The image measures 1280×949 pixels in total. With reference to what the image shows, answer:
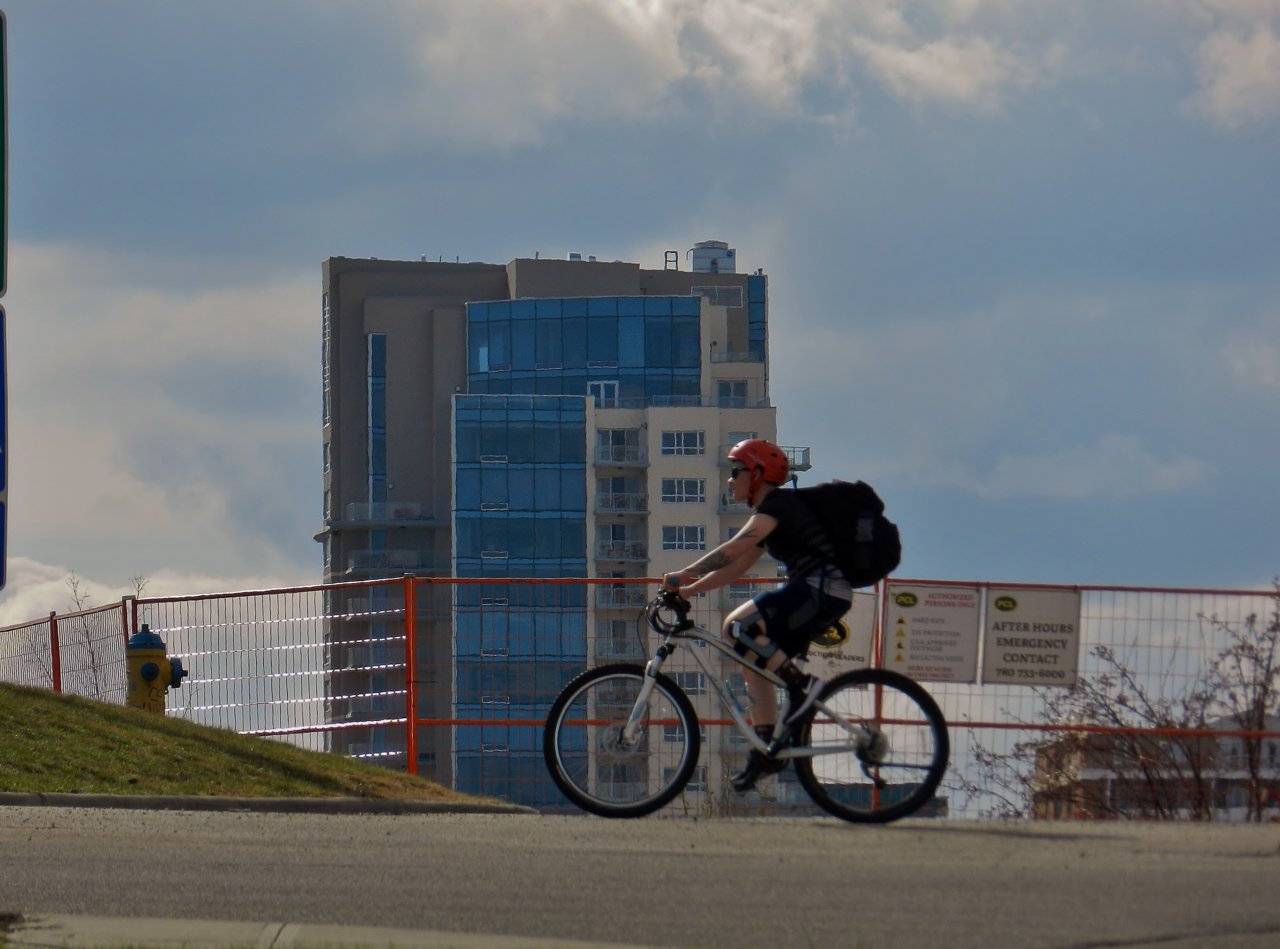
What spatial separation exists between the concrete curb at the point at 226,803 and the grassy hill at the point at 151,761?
576mm

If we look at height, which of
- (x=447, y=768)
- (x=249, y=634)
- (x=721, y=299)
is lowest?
(x=447, y=768)

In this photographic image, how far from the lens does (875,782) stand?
10.1m

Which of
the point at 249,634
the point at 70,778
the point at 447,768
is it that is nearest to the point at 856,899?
the point at 70,778

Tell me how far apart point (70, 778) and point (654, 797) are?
659 centimetres

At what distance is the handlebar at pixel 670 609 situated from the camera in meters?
9.90

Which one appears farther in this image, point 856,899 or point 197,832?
point 197,832

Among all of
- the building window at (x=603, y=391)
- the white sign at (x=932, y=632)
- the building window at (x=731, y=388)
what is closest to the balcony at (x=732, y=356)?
the building window at (x=731, y=388)

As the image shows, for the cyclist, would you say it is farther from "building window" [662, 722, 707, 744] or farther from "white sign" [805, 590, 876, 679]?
"white sign" [805, 590, 876, 679]

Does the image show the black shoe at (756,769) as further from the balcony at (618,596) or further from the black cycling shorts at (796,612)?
the balcony at (618,596)

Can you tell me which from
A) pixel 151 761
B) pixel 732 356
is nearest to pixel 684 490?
pixel 732 356

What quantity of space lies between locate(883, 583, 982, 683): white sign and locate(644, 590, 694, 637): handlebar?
5.54 m

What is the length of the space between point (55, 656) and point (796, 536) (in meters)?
13.9

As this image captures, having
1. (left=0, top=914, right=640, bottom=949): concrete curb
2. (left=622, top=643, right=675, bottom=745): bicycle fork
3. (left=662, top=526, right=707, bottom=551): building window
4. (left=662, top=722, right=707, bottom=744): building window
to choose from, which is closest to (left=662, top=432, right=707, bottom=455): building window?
(left=662, top=526, right=707, bottom=551): building window

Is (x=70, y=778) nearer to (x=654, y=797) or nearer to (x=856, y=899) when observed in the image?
(x=654, y=797)
